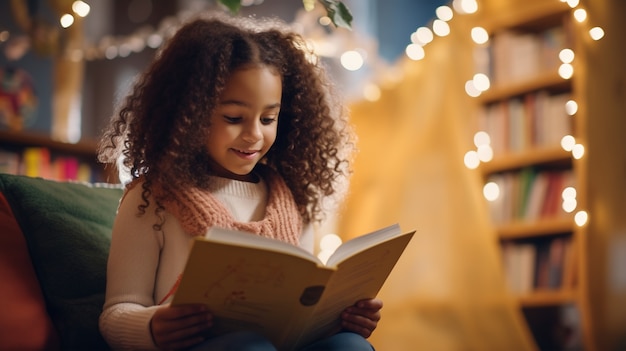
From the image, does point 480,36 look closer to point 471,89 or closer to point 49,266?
point 471,89

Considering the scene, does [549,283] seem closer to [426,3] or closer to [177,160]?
[426,3]

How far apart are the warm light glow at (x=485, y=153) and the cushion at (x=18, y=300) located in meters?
2.04

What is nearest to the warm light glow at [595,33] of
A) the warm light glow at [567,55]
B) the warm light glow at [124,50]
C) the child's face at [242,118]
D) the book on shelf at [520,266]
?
the warm light glow at [567,55]

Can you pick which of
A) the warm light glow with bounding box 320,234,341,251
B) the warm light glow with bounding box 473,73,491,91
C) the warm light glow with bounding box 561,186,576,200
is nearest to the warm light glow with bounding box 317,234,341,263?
the warm light glow with bounding box 320,234,341,251

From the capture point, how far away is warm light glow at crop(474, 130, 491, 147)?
2.82 metres

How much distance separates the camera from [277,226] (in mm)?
1158

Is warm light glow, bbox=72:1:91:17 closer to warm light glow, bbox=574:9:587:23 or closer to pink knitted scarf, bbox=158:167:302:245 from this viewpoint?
warm light glow, bbox=574:9:587:23

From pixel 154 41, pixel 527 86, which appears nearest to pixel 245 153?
pixel 527 86

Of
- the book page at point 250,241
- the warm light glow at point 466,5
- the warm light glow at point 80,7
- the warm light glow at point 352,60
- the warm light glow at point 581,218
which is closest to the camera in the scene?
the book page at point 250,241

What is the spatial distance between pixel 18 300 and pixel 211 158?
38cm

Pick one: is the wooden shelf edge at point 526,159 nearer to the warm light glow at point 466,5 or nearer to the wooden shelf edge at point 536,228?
the wooden shelf edge at point 536,228

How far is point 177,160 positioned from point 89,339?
0.32 meters

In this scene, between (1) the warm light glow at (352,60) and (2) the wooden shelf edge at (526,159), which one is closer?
(2) the wooden shelf edge at (526,159)

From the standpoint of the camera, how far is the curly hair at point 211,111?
3.72 ft
